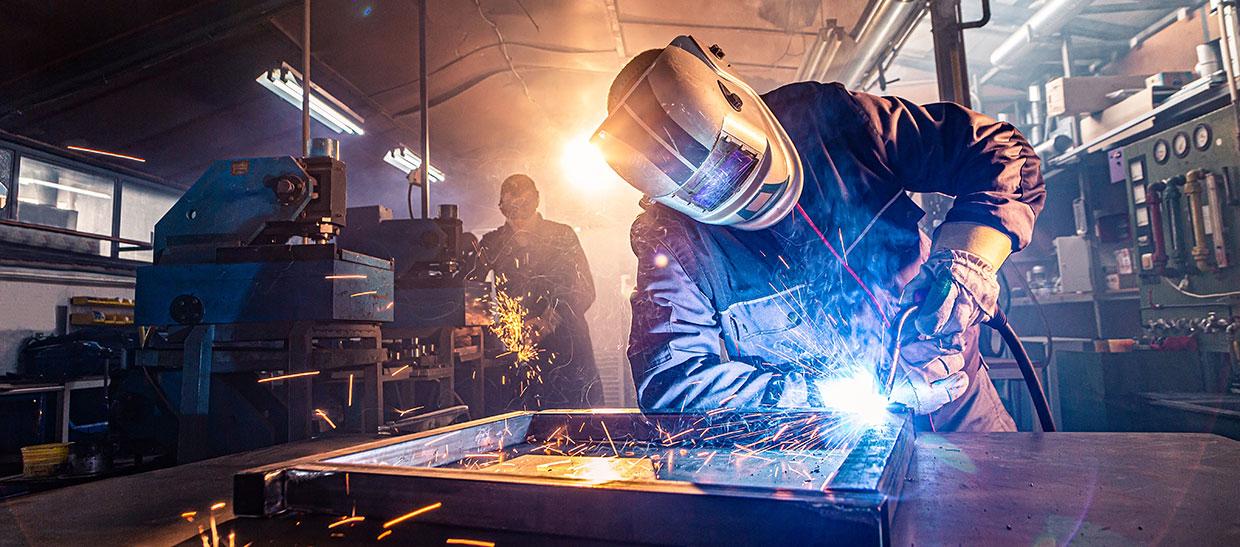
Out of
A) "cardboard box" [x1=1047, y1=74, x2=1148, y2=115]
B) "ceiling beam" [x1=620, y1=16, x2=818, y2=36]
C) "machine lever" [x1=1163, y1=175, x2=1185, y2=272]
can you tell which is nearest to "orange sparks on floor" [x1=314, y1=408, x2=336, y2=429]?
"ceiling beam" [x1=620, y1=16, x2=818, y2=36]

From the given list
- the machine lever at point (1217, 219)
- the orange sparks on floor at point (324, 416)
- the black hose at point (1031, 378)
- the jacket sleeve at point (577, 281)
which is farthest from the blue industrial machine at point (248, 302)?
the machine lever at point (1217, 219)

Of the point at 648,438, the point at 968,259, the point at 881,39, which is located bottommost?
the point at 648,438

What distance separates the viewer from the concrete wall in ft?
13.8

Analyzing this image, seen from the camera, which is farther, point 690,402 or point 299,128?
point 299,128

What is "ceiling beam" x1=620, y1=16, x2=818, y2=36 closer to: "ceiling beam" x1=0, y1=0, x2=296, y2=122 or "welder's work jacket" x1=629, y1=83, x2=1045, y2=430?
"ceiling beam" x1=0, y1=0, x2=296, y2=122

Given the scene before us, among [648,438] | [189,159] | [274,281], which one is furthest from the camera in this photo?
[189,159]

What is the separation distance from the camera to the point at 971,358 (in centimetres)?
166

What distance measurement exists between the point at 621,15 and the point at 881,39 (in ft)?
5.51

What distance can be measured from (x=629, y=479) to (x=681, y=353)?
883 millimetres

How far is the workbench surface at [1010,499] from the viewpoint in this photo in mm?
585

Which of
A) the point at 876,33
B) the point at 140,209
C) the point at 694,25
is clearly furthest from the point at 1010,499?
the point at 140,209

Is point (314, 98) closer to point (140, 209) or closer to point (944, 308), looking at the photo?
point (140, 209)

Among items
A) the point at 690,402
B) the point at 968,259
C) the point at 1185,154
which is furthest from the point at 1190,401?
the point at 690,402

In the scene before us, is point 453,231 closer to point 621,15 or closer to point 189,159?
point 621,15
